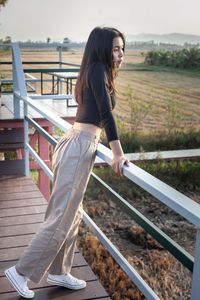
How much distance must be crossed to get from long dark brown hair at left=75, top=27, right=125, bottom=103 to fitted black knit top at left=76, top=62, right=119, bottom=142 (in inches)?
0.9

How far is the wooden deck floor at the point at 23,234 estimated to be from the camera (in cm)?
158

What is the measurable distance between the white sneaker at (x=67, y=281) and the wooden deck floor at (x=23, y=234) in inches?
0.7

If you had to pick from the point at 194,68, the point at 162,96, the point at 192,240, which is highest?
the point at 194,68

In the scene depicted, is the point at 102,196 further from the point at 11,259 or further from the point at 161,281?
the point at 11,259

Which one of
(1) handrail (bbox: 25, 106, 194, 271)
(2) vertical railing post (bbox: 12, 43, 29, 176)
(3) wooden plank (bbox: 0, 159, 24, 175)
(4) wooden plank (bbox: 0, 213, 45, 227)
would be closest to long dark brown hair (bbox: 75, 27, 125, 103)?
(1) handrail (bbox: 25, 106, 194, 271)

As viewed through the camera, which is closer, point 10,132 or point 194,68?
point 10,132

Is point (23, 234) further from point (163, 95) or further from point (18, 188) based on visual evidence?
point (163, 95)

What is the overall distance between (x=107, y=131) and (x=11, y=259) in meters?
0.86

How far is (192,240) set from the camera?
4.70m

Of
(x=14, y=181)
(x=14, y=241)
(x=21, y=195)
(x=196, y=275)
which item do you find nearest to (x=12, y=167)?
(x=14, y=181)

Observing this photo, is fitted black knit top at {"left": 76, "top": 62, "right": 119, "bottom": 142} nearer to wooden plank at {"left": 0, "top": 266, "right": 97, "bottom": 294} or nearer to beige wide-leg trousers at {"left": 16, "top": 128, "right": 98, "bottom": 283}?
beige wide-leg trousers at {"left": 16, "top": 128, "right": 98, "bottom": 283}

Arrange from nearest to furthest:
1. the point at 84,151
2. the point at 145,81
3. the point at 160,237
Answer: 1. the point at 160,237
2. the point at 84,151
3. the point at 145,81

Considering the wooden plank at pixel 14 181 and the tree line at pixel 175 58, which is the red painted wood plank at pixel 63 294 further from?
the tree line at pixel 175 58

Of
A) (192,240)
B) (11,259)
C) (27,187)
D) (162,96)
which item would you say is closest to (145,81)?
(162,96)
